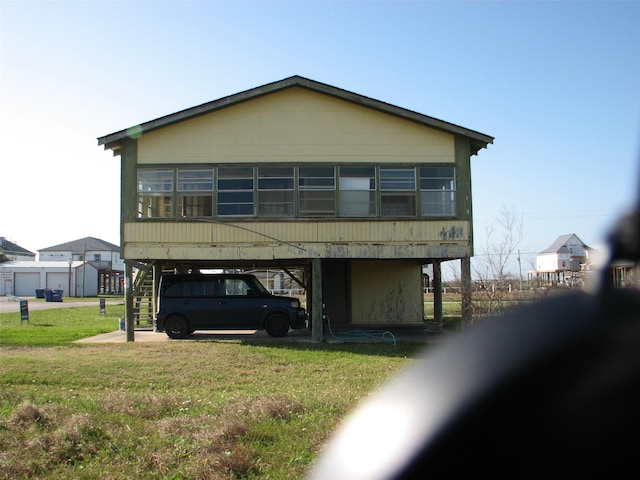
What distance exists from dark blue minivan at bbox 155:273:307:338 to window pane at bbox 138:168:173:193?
2428mm

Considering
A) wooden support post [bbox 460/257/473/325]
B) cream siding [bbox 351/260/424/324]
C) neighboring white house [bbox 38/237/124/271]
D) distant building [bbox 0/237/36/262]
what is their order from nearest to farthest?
1. wooden support post [bbox 460/257/473/325]
2. cream siding [bbox 351/260/424/324]
3. neighboring white house [bbox 38/237/124/271]
4. distant building [bbox 0/237/36/262]

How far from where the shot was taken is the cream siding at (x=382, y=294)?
19594mm

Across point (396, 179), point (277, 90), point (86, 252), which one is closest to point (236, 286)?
point (396, 179)

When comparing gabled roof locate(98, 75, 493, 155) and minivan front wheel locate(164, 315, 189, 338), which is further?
minivan front wheel locate(164, 315, 189, 338)

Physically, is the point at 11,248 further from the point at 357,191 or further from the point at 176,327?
the point at 357,191

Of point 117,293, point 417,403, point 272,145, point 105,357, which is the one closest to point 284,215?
point 272,145

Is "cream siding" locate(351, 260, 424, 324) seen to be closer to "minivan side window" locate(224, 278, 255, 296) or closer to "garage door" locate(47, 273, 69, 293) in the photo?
"minivan side window" locate(224, 278, 255, 296)

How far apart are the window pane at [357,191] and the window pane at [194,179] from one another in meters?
3.59

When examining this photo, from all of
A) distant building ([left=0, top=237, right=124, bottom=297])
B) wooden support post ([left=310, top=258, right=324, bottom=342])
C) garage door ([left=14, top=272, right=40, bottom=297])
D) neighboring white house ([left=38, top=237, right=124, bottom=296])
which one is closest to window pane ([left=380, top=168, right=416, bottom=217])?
wooden support post ([left=310, top=258, right=324, bottom=342])

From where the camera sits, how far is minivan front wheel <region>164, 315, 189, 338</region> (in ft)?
50.7

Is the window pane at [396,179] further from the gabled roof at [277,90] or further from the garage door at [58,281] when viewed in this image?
the garage door at [58,281]

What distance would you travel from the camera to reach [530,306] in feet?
3.07

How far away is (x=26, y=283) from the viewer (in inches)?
2404

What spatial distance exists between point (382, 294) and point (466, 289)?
7326mm
